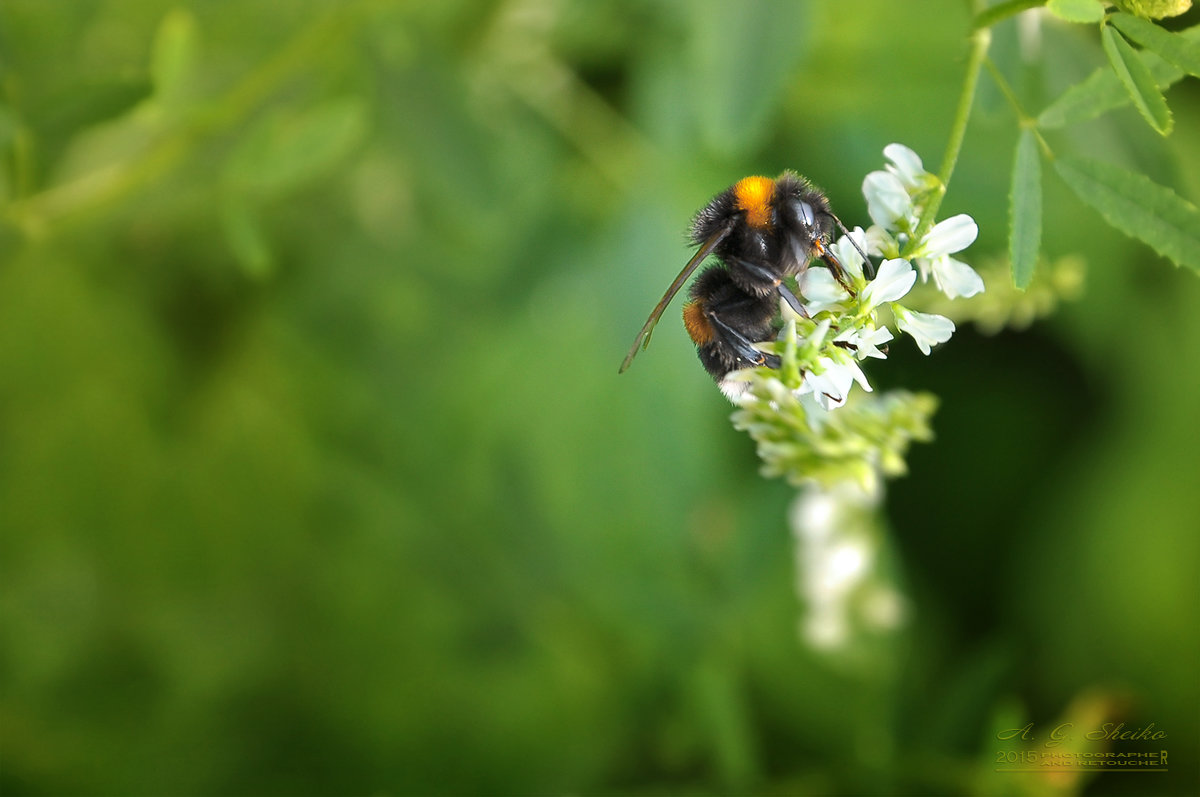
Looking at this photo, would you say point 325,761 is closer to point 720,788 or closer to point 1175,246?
point 720,788

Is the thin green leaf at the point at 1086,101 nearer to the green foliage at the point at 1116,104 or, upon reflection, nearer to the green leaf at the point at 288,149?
the green foliage at the point at 1116,104

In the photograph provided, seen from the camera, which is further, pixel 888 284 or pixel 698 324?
pixel 698 324

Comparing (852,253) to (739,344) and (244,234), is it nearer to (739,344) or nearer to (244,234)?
(739,344)

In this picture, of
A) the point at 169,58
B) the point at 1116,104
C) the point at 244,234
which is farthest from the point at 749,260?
the point at 169,58

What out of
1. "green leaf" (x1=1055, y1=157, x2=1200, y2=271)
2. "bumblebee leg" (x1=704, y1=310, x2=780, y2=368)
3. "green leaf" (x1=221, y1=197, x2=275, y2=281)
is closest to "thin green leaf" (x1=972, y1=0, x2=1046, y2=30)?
"green leaf" (x1=1055, y1=157, x2=1200, y2=271)

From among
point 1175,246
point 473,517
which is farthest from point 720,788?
point 1175,246

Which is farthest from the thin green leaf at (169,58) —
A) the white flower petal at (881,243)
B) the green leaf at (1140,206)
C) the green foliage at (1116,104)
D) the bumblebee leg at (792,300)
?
the green leaf at (1140,206)

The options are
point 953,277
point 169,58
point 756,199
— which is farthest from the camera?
point 169,58

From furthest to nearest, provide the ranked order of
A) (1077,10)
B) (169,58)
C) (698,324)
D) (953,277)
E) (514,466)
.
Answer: (514,466)
(169,58)
(698,324)
(953,277)
(1077,10)
